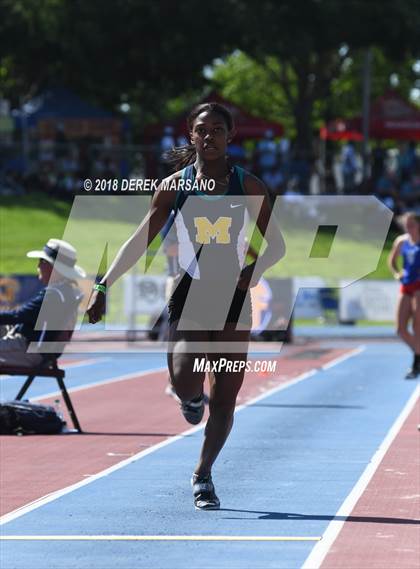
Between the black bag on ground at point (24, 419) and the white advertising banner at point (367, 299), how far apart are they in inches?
686

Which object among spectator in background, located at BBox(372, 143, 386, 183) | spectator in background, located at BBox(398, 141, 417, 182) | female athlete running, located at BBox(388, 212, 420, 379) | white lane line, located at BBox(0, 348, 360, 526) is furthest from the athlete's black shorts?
spectator in background, located at BBox(398, 141, 417, 182)

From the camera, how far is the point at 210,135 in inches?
301

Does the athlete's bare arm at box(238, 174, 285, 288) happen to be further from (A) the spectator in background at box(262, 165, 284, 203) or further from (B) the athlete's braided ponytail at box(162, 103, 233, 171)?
(A) the spectator in background at box(262, 165, 284, 203)

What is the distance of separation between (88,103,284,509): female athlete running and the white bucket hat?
382cm

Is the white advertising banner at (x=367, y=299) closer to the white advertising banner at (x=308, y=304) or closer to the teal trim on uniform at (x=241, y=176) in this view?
the white advertising banner at (x=308, y=304)

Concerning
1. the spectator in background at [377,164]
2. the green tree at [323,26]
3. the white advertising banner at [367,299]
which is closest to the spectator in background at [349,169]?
the spectator in background at [377,164]

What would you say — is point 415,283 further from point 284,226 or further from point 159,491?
point 284,226

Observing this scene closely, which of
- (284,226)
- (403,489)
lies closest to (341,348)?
(284,226)

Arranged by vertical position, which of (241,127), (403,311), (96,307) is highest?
(241,127)

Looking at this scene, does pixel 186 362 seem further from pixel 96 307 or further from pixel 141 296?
pixel 141 296

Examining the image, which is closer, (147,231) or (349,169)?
(147,231)

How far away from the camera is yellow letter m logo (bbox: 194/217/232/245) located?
24.9ft

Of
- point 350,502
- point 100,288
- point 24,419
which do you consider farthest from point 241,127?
point 100,288

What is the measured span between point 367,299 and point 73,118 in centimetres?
1698
